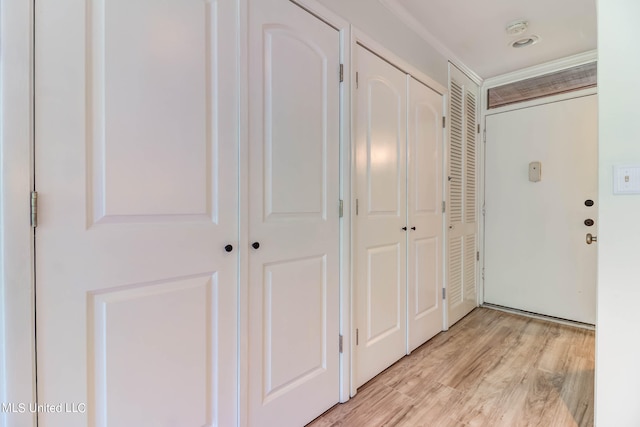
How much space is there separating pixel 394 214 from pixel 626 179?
1.13 metres

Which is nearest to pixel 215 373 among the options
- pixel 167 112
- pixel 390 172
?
pixel 167 112

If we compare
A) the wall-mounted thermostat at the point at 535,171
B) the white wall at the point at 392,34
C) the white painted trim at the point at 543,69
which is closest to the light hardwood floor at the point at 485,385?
the wall-mounted thermostat at the point at 535,171

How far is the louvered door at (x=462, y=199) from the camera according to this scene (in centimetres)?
275

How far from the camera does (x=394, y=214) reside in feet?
6.83

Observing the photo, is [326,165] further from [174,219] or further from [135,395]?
[135,395]

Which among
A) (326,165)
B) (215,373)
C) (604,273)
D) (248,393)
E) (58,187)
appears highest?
(326,165)

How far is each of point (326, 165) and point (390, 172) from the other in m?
Result: 0.63

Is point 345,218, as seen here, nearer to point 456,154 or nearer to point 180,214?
point 180,214

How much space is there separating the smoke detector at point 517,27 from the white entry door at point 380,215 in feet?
2.96

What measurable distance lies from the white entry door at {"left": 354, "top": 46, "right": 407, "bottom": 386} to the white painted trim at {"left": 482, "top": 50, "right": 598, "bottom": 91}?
1.62 meters

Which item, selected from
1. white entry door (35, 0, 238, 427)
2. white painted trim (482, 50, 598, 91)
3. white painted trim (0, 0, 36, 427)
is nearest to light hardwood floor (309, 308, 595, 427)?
white entry door (35, 0, 238, 427)

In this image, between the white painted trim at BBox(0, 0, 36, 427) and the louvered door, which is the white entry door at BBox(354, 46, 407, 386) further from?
the white painted trim at BBox(0, 0, 36, 427)

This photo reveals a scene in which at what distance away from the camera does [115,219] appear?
96 centimetres

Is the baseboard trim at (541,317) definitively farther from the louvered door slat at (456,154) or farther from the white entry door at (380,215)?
the white entry door at (380,215)
